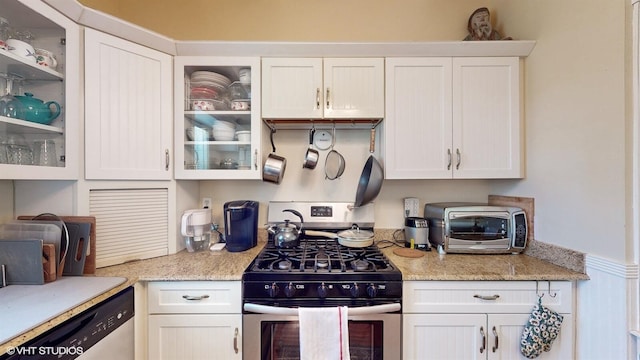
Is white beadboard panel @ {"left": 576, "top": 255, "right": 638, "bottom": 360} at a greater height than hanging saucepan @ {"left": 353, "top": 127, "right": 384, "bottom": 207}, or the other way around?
hanging saucepan @ {"left": 353, "top": 127, "right": 384, "bottom": 207}

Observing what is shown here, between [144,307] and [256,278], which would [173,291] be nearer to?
[144,307]

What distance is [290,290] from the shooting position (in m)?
1.26

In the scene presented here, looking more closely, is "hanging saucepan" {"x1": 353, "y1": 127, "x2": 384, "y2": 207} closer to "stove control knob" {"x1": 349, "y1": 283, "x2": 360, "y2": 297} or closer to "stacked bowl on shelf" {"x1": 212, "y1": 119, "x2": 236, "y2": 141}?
"stove control knob" {"x1": 349, "y1": 283, "x2": 360, "y2": 297}

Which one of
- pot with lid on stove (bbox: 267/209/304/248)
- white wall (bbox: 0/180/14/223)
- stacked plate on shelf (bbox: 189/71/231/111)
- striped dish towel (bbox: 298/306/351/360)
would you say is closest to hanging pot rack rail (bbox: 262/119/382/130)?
stacked plate on shelf (bbox: 189/71/231/111)

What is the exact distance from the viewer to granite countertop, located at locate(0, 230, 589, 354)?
4.23 feet

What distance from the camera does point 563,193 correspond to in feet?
4.58

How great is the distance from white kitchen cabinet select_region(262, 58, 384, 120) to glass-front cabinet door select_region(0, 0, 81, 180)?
3.21ft

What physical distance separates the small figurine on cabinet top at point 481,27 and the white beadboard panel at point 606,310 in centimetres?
149

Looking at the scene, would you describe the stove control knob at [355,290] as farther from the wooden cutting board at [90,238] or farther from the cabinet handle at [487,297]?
the wooden cutting board at [90,238]

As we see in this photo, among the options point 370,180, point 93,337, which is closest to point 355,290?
point 370,180

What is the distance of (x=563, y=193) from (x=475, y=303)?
79 centimetres

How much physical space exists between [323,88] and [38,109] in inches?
57.9

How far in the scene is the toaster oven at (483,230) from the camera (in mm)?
1619

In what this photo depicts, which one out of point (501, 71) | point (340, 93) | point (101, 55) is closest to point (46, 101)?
point (101, 55)
